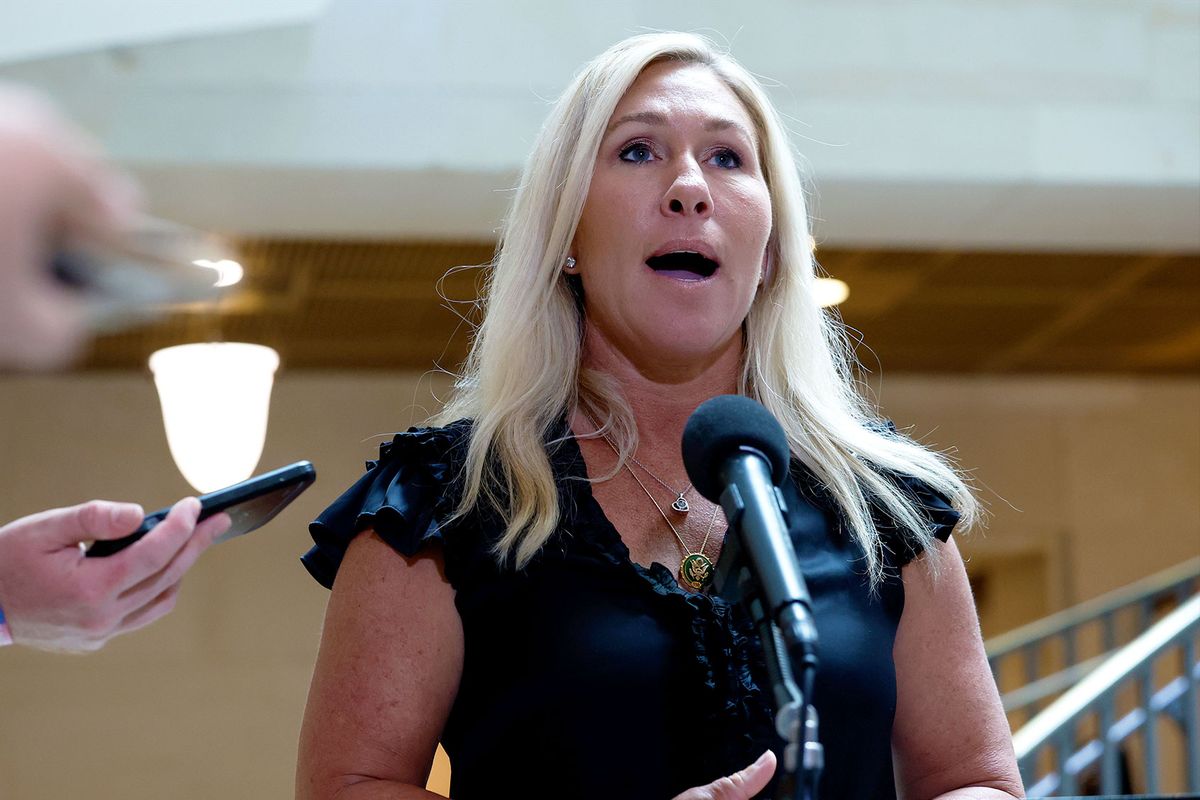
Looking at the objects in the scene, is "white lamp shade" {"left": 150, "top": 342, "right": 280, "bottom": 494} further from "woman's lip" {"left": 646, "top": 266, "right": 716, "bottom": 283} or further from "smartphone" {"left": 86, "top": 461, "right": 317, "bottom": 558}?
"smartphone" {"left": 86, "top": 461, "right": 317, "bottom": 558}

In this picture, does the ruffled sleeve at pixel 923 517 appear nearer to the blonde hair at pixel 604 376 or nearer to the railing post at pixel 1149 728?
the blonde hair at pixel 604 376

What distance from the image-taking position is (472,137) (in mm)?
4301

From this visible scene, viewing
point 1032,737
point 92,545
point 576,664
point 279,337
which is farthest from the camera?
point 279,337

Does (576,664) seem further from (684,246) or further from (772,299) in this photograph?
(772,299)

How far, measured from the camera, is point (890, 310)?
6.27 metres

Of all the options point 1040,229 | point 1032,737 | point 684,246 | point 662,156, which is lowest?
point 1032,737

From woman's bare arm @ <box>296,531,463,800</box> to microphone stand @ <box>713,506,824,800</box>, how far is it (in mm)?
475

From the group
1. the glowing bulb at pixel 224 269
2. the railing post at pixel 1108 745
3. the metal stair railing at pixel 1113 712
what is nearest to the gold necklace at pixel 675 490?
the glowing bulb at pixel 224 269

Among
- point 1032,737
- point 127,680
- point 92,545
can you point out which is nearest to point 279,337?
point 127,680

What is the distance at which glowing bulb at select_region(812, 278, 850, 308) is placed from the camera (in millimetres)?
5588

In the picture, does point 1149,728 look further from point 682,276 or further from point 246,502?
point 246,502

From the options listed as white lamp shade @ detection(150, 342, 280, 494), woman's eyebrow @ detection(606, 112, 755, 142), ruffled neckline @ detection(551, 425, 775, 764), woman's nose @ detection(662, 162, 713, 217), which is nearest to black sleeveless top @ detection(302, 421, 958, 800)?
ruffled neckline @ detection(551, 425, 775, 764)

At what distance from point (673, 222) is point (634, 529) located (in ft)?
1.10

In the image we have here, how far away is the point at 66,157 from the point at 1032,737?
3573 millimetres
